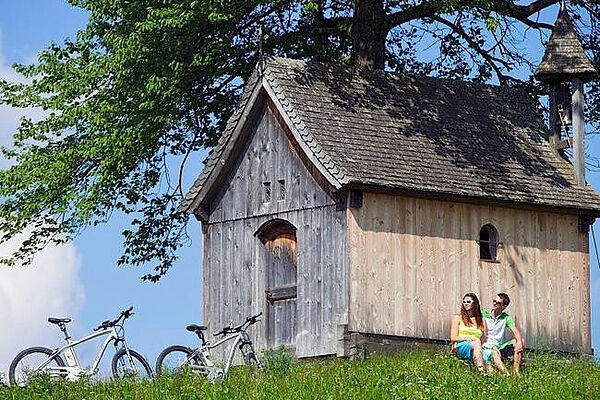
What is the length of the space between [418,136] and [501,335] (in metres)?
6.63

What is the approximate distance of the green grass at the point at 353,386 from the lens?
856 inches

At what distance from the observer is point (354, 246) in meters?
29.5

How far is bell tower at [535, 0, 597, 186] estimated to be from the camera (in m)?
34.5

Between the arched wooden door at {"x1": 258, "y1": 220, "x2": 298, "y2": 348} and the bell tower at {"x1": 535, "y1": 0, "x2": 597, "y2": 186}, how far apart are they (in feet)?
24.5

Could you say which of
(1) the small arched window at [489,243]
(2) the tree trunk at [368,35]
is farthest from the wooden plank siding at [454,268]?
(2) the tree trunk at [368,35]

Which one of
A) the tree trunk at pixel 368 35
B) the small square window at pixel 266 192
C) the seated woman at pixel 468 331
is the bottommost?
the seated woman at pixel 468 331

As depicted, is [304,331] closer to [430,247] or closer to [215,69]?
[430,247]

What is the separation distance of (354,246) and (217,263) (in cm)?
449

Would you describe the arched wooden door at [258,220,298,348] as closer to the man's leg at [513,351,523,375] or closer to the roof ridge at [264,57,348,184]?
the roof ridge at [264,57,348,184]

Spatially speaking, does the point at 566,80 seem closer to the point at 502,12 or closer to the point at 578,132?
the point at 578,132

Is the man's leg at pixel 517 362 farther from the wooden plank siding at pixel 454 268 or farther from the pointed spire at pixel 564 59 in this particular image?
the pointed spire at pixel 564 59

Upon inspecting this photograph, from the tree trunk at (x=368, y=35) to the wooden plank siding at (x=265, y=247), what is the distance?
17.9 feet

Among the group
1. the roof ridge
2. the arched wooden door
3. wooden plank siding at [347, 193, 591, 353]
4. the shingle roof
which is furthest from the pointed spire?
the arched wooden door

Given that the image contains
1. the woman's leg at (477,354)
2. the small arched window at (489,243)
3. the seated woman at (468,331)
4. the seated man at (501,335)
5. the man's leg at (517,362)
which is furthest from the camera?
the small arched window at (489,243)
